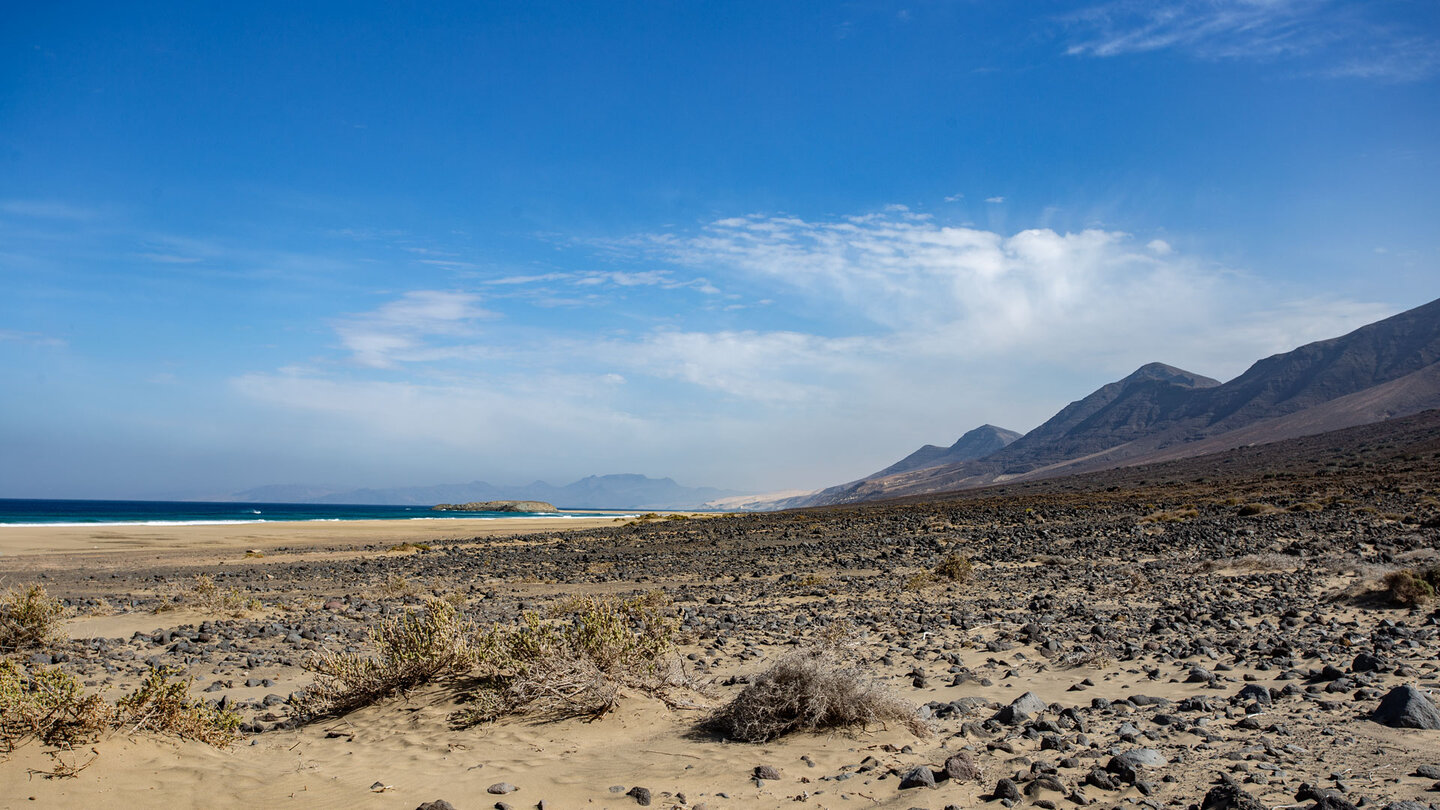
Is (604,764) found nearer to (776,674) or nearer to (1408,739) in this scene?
(776,674)

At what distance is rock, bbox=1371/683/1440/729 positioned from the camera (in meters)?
5.29

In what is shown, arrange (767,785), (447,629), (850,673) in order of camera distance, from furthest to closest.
Answer: (447,629)
(850,673)
(767,785)

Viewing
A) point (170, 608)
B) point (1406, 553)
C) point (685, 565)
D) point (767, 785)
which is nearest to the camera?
point (767, 785)

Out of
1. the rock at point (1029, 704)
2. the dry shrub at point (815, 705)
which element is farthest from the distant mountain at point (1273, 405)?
the dry shrub at point (815, 705)

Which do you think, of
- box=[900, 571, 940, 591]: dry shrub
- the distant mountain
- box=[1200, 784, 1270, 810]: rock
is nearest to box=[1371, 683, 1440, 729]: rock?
box=[1200, 784, 1270, 810]: rock

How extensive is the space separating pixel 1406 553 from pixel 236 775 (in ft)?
67.1

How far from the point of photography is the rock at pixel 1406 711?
529 centimetres

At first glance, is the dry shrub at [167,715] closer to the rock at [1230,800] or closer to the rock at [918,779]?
the rock at [918,779]

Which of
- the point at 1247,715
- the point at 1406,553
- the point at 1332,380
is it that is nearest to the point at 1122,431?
the point at 1332,380

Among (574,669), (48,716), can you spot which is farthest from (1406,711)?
(48,716)

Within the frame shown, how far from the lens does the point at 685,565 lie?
23.2m

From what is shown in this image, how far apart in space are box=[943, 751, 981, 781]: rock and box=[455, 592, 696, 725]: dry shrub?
117 inches

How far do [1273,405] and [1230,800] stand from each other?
15666cm

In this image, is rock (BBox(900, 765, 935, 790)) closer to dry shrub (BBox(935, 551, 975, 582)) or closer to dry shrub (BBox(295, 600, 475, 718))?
dry shrub (BBox(295, 600, 475, 718))
